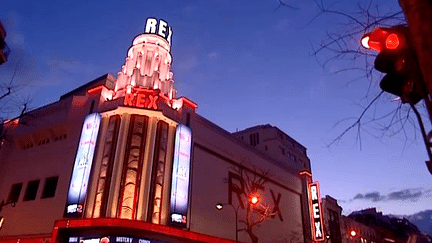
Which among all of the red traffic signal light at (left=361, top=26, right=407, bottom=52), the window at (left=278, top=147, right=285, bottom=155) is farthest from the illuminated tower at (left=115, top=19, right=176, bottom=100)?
the window at (left=278, top=147, right=285, bottom=155)

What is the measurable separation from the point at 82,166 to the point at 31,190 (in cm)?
737

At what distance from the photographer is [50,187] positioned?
94.7 ft

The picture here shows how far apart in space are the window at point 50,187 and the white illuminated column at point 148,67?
30.3ft

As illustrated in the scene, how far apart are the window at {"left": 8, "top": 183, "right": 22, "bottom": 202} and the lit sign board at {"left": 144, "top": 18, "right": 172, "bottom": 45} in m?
18.8

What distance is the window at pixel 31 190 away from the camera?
29616 mm

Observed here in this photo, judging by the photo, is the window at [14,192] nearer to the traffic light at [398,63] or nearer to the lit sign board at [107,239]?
the lit sign board at [107,239]

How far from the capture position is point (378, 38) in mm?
3557

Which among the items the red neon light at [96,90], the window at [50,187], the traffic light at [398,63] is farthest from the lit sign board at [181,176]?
the traffic light at [398,63]

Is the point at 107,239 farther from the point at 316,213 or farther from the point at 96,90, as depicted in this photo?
the point at 316,213

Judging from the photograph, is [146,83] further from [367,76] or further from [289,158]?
[289,158]

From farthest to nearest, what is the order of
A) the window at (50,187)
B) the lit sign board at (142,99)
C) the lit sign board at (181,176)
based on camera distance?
the lit sign board at (142,99), the window at (50,187), the lit sign board at (181,176)

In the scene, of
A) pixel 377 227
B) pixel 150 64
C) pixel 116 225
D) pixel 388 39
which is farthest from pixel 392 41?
pixel 377 227

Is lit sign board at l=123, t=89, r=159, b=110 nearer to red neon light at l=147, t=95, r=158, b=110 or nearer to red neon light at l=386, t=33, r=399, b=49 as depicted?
red neon light at l=147, t=95, r=158, b=110

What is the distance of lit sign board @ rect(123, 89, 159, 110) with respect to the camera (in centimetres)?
2920
